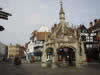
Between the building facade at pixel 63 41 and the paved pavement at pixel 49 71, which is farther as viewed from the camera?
the building facade at pixel 63 41

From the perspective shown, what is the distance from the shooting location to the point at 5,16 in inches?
328

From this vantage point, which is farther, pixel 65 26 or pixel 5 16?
pixel 65 26

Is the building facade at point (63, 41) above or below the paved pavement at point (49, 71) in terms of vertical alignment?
above

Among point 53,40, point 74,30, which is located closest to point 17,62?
point 53,40

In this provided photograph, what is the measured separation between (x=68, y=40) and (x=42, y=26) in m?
48.6

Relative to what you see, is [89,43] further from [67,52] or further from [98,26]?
[67,52]

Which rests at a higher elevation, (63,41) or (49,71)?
(63,41)

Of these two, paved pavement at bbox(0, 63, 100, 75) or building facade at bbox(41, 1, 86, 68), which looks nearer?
paved pavement at bbox(0, 63, 100, 75)

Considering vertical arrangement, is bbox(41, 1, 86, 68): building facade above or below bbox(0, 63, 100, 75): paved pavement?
above

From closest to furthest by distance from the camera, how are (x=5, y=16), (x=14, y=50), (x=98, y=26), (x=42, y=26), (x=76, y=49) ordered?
1. (x=5, y=16)
2. (x=76, y=49)
3. (x=98, y=26)
4. (x=42, y=26)
5. (x=14, y=50)

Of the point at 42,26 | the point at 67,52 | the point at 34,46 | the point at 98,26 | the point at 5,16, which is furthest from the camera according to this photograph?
the point at 42,26

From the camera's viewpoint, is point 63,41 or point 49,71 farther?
point 63,41

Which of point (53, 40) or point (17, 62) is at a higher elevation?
point (53, 40)

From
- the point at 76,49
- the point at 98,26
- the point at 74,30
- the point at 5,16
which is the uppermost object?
the point at 98,26
